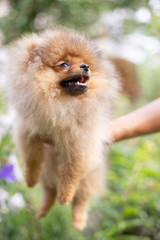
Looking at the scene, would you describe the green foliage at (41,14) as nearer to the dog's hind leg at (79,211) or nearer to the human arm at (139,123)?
the human arm at (139,123)

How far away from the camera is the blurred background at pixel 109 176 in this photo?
1934mm

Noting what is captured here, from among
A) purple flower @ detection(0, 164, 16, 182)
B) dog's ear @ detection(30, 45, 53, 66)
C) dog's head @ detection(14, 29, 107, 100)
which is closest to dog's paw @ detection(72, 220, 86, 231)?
purple flower @ detection(0, 164, 16, 182)

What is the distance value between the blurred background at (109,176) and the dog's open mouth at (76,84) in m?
0.35

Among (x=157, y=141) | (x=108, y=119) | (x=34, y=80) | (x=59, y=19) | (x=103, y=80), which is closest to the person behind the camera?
(x=34, y=80)

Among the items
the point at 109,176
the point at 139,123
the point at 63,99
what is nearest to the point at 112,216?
the point at 109,176

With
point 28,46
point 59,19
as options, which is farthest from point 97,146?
point 59,19

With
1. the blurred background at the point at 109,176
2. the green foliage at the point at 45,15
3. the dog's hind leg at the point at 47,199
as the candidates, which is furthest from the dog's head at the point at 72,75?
the green foliage at the point at 45,15

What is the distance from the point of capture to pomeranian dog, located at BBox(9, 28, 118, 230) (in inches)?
49.3

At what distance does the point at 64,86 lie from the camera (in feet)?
4.20

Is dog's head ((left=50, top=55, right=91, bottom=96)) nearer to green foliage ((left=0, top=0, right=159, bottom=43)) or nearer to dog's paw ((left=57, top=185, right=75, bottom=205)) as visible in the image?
dog's paw ((left=57, top=185, right=75, bottom=205))

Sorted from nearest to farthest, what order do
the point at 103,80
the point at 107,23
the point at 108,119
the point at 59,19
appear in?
the point at 103,80
the point at 108,119
the point at 59,19
the point at 107,23

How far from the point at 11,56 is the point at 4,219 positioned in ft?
3.32

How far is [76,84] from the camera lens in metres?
1.25

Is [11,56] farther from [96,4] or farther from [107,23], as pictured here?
[107,23]
